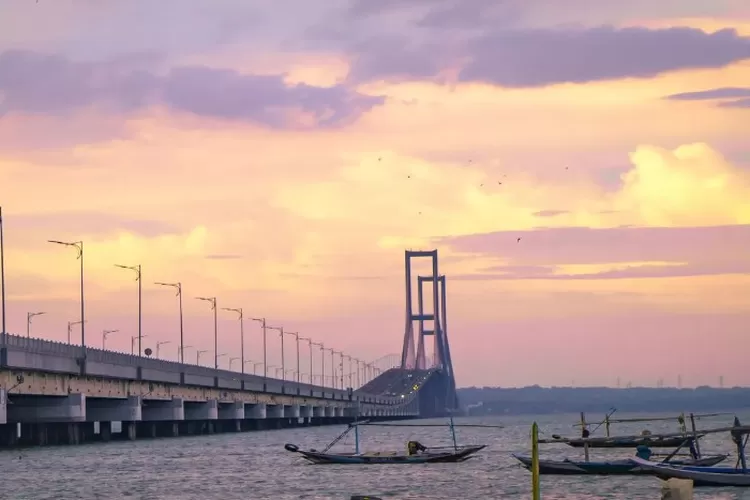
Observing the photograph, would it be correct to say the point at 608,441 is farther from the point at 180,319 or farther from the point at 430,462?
the point at 180,319

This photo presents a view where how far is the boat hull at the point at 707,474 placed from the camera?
62.2 meters

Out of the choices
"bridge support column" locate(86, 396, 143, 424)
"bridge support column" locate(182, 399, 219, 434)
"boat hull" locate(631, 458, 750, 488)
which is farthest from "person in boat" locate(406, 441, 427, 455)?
"bridge support column" locate(182, 399, 219, 434)

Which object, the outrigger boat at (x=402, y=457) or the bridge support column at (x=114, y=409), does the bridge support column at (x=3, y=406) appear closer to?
the outrigger boat at (x=402, y=457)

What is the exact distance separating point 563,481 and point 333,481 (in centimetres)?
1275

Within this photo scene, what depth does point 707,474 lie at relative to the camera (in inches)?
2485

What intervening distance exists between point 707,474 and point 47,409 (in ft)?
246

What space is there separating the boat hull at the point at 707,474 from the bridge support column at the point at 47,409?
69495 mm

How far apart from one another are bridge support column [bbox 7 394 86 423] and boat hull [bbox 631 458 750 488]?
69.5 m

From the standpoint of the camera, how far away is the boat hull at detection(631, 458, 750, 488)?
204 ft

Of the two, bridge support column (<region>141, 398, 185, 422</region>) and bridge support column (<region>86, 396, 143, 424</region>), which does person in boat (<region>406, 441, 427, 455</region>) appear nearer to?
bridge support column (<region>86, 396, 143, 424</region>)

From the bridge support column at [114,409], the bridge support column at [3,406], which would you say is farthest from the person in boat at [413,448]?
the bridge support column at [114,409]

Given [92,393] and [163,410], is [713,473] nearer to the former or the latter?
[92,393]

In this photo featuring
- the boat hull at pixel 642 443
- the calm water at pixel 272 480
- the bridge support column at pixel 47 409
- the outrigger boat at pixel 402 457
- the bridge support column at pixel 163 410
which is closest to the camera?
Answer: the calm water at pixel 272 480

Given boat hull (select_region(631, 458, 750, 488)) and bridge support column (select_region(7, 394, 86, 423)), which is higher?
bridge support column (select_region(7, 394, 86, 423))
